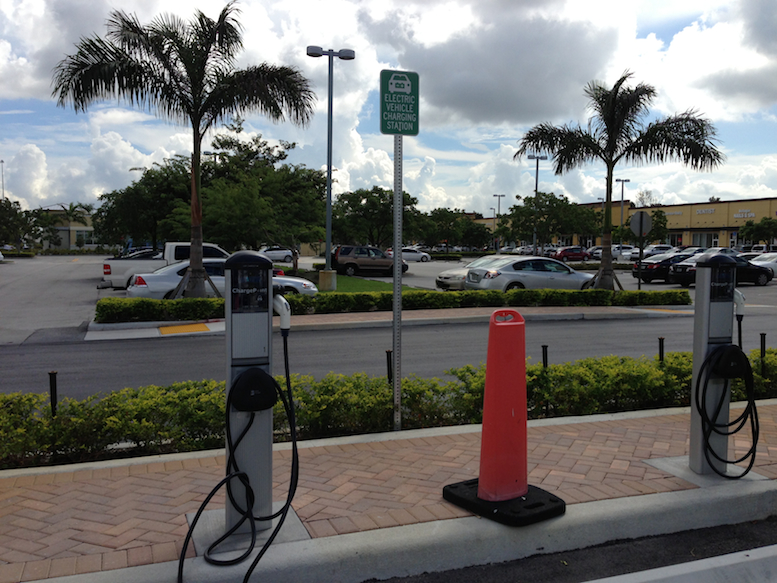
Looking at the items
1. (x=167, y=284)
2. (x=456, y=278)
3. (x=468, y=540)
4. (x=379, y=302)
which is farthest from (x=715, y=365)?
(x=456, y=278)

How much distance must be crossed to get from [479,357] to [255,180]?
17.2 meters

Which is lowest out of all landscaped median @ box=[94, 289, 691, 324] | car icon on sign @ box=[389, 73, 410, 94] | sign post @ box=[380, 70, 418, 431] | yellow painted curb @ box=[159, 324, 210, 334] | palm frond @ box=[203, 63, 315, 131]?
yellow painted curb @ box=[159, 324, 210, 334]

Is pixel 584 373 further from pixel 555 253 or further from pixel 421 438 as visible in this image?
pixel 555 253

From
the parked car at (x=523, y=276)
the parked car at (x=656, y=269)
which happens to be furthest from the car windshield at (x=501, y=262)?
the parked car at (x=656, y=269)

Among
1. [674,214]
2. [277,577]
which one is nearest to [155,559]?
[277,577]

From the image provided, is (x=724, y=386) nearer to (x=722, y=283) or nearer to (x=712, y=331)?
(x=712, y=331)

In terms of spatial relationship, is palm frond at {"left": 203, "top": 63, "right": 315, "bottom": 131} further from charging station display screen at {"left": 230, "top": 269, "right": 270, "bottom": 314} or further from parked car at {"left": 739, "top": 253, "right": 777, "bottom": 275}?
parked car at {"left": 739, "top": 253, "right": 777, "bottom": 275}

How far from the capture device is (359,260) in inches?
1259

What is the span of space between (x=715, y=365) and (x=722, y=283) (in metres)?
0.54

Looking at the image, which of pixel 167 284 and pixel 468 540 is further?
pixel 167 284

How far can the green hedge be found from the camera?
495cm

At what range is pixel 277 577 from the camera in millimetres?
3168

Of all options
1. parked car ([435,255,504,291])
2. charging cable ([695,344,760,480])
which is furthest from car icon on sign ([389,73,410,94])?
parked car ([435,255,504,291])

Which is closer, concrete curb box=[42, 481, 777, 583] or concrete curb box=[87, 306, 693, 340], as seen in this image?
concrete curb box=[42, 481, 777, 583]
